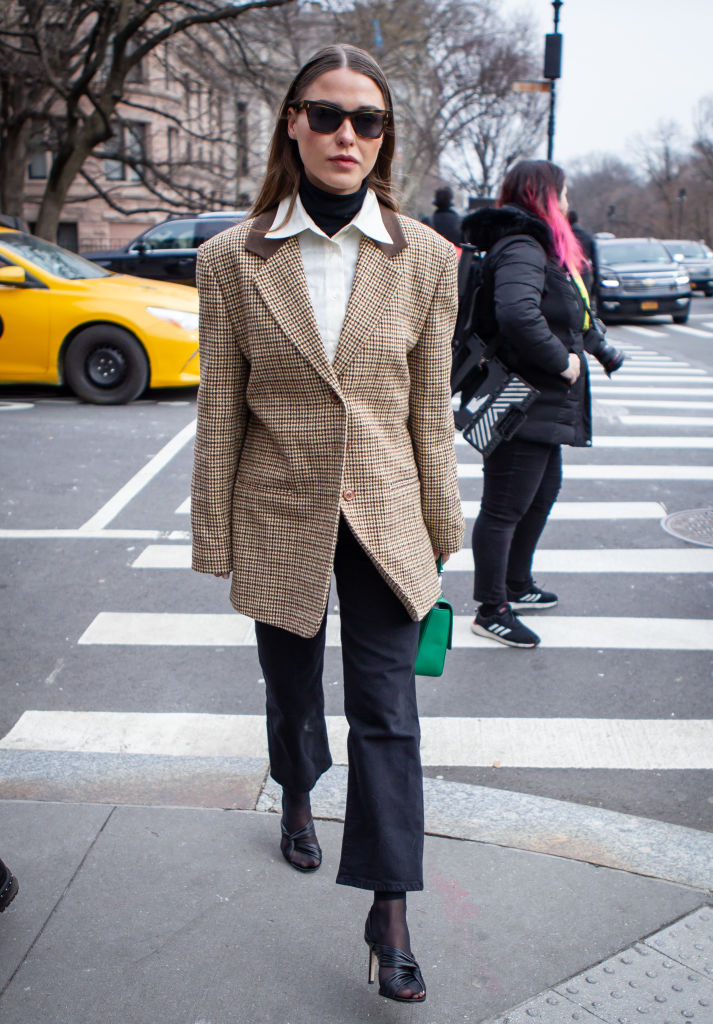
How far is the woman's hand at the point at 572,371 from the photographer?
14.8 feet

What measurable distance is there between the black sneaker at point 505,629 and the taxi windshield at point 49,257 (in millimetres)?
7218

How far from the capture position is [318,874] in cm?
298

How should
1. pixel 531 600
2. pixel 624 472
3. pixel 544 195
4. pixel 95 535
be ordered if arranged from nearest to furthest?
pixel 544 195 → pixel 531 600 → pixel 95 535 → pixel 624 472

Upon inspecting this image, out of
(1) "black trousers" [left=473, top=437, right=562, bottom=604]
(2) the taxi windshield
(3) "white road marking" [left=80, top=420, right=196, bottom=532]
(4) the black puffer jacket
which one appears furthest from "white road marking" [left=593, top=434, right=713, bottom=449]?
(2) the taxi windshield

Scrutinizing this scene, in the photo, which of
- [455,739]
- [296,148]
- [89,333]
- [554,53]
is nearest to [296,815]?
[455,739]

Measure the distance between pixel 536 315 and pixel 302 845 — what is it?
2.33 meters

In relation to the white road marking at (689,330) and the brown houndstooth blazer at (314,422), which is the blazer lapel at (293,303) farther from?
the white road marking at (689,330)

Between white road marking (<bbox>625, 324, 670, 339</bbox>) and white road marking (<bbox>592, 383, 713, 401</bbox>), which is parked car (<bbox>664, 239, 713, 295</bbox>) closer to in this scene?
white road marking (<bbox>625, 324, 670, 339</bbox>)

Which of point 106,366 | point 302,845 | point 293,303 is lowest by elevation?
point 302,845

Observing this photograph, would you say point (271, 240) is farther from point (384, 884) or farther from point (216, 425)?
point (384, 884)

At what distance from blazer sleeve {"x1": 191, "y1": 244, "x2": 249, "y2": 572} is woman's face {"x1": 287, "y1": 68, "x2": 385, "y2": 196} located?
33 cm

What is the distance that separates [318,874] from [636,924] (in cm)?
84

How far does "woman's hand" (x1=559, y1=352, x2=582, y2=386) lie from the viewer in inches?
178

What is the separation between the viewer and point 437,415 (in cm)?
265
